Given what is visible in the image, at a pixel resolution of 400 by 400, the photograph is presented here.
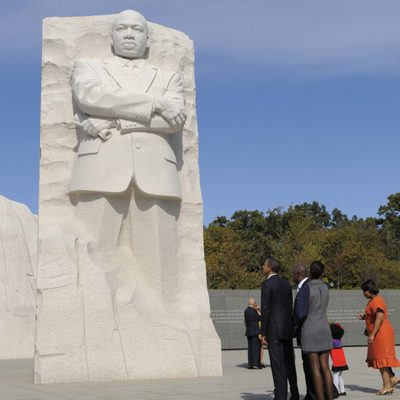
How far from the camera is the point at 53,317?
888 centimetres

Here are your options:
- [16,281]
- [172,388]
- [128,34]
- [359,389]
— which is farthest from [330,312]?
[172,388]

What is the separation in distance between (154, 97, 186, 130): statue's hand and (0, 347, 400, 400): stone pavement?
3273mm

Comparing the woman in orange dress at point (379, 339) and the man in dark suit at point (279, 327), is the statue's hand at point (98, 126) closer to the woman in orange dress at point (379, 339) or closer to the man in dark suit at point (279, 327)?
the man in dark suit at point (279, 327)

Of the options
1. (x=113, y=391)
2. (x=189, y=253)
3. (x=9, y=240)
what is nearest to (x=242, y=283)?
(x=9, y=240)

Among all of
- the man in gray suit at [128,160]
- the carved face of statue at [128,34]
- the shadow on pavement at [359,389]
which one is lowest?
the shadow on pavement at [359,389]

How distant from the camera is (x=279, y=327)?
6.60 m

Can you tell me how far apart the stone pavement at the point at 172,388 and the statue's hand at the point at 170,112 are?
10.7ft

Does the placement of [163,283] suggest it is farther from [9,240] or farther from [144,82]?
[9,240]

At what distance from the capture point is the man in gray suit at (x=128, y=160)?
365 inches

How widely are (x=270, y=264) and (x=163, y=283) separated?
305 centimetres

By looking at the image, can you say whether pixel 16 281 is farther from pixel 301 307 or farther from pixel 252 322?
pixel 301 307

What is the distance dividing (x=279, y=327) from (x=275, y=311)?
0.49 feet

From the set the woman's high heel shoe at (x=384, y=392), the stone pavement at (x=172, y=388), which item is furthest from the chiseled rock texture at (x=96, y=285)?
the woman's high heel shoe at (x=384, y=392)

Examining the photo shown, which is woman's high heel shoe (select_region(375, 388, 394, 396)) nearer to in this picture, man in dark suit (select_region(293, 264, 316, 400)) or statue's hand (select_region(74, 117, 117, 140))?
man in dark suit (select_region(293, 264, 316, 400))
